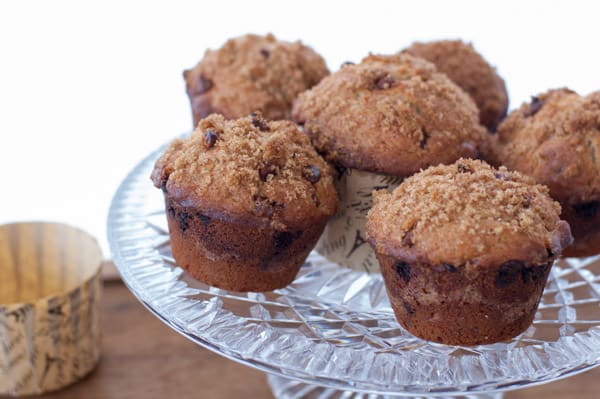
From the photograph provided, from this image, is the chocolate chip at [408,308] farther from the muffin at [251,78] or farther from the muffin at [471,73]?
the muffin at [471,73]

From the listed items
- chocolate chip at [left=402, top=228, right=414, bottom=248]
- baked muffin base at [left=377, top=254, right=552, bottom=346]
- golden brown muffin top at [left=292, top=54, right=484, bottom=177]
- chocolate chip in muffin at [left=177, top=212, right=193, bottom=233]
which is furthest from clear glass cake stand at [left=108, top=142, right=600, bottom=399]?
golden brown muffin top at [left=292, top=54, right=484, bottom=177]

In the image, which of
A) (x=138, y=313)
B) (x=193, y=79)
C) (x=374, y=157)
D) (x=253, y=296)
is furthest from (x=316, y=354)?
(x=138, y=313)

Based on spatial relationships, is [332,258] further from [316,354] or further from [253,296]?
[316,354]

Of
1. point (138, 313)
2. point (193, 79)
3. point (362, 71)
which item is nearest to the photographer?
point (362, 71)

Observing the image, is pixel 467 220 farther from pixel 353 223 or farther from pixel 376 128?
pixel 353 223

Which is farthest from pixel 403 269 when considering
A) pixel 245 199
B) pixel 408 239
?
pixel 245 199
